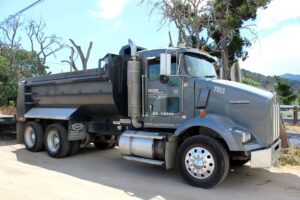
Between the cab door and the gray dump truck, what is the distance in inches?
0.8

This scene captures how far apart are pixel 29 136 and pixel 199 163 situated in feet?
20.2

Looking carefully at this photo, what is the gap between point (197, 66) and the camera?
276 inches

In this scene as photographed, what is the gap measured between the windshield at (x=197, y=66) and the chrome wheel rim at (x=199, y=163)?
1.64 m

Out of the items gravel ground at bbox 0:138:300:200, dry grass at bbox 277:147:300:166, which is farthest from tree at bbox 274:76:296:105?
gravel ground at bbox 0:138:300:200

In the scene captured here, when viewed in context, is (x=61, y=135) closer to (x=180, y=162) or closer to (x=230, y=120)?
(x=180, y=162)

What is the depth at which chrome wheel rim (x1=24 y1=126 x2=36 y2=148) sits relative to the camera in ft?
32.6

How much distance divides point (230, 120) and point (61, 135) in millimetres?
4777

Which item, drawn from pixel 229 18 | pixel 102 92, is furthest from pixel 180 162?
pixel 229 18

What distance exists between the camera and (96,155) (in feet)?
30.5

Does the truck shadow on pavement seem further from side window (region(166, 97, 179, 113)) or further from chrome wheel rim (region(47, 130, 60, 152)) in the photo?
side window (region(166, 97, 179, 113))

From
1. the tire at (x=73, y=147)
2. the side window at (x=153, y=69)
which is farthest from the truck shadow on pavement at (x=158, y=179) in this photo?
the side window at (x=153, y=69)

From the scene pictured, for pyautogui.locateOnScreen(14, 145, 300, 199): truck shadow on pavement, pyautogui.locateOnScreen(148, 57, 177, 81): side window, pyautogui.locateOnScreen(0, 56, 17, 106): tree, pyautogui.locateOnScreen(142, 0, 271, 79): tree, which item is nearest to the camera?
pyautogui.locateOnScreen(14, 145, 300, 199): truck shadow on pavement

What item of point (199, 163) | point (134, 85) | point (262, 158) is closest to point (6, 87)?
point (134, 85)

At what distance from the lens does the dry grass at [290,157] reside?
800cm
